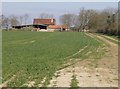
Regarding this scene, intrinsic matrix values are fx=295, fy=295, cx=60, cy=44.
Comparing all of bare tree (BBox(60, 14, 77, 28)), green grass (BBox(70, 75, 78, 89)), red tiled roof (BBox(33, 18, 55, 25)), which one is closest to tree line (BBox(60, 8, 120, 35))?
bare tree (BBox(60, 14, 77, 28))

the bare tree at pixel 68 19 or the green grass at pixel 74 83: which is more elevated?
the bare tree at pixel 68 19

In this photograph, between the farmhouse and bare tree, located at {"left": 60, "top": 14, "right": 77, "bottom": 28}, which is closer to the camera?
the farmhouse

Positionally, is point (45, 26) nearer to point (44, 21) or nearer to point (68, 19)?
point (44, 21)

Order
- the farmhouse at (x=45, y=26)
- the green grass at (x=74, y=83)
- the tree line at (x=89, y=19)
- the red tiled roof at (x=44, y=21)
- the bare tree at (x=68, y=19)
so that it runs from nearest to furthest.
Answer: the green grass at (x=74, y=83) < the tree line at (x=89, y=19) < the farmhouse at (x=45, y=26) < the bare tree at (x=68, y=19) < the red tiled roof at (x=44, y=21)

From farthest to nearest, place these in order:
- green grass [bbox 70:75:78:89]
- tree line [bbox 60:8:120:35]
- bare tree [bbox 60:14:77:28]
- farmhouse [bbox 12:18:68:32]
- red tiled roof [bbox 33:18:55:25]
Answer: red tiled roof [bbox 33:18:55:25]
bare tree [bbox 60:14:77:28]
farmhouse [bbox 12:18:68:32]
tree line [bbox 60:8:120:35]
green grass [bbox 70:75:78:89]

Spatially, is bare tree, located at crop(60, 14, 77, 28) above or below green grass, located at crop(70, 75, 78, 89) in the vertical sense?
above

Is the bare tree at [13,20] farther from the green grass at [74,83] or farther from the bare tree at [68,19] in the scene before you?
the green grass at [74,83]

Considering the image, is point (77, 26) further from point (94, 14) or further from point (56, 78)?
point (56, 78)

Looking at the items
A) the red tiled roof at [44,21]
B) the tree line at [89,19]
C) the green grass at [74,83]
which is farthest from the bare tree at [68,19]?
the green grass at [74,83]

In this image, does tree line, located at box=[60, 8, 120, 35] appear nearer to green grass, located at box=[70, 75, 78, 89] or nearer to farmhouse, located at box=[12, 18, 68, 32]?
farmhouse, located at box=[12, 18, 68, 32]

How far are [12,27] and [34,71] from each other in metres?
147

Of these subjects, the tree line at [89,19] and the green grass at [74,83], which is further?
the tree line at [89,19]

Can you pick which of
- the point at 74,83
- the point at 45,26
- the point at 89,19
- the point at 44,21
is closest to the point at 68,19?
the point at 45,26

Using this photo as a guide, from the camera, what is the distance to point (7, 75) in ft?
36.6
